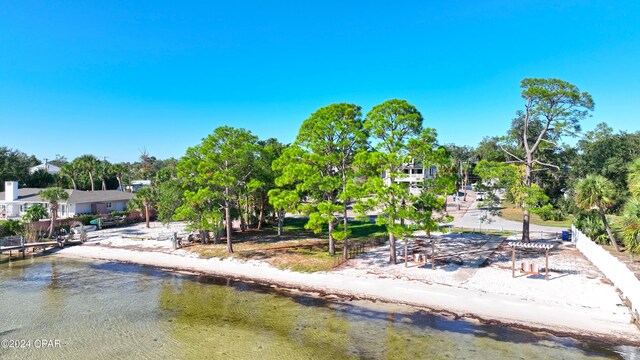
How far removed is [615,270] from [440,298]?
931 cm

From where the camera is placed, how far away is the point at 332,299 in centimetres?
1877

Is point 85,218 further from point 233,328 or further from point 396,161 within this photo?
point 396,161

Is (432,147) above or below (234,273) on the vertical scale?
above

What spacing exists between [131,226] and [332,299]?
33.5m

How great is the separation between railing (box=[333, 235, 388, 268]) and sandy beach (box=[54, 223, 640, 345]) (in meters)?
0.78

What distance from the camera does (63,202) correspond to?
4222 centimetres

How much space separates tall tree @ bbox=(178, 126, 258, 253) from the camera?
26578mm

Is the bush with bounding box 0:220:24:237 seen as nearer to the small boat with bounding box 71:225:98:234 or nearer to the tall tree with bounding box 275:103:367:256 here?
the small boat with bounding box 71:225:98:234

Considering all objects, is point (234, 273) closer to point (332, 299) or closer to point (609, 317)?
point (332, 299)

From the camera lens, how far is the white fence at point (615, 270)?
49.8 feet

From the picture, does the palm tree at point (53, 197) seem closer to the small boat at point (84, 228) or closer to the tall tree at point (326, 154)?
the small boat at point (84, 228)

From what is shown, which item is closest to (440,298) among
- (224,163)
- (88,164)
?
(224,163)

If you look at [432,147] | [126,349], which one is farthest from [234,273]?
[432,147]

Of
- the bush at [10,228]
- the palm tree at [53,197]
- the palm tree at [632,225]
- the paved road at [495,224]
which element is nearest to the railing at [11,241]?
the bush at [10,228]
